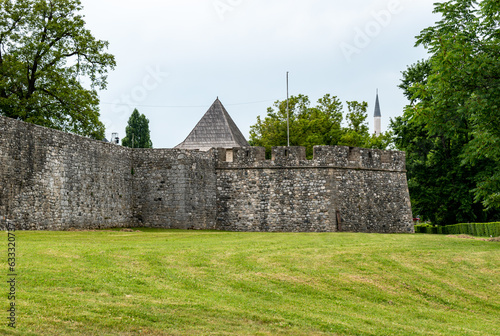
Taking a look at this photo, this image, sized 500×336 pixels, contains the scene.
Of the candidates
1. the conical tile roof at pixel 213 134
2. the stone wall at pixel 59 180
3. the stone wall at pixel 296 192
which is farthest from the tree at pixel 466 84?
the conical tile roof at pixel 213 134

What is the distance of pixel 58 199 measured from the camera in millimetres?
20094

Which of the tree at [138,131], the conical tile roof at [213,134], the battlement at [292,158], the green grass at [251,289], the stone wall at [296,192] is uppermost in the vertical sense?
the tree at [138,131]

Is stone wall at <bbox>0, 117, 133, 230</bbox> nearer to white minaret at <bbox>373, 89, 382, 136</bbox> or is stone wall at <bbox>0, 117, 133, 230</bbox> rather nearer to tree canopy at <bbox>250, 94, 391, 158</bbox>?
tree canopy at <bbox>250, 94, 391, 158</bbox>

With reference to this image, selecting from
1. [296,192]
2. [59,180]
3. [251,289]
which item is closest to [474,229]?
[296,192]

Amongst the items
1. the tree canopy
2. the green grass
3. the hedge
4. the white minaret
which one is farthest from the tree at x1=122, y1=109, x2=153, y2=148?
the green grass

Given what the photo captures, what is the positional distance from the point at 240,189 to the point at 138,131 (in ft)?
138

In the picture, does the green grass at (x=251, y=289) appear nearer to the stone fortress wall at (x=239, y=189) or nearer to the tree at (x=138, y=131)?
the stone fortress wall at (x=239, y=189)

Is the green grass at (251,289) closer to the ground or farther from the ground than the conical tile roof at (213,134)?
closer to the ground

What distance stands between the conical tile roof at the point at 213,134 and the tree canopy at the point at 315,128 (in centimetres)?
897

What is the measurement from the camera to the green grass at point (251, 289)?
335 inches

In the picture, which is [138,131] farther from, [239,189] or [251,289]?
[251,289]

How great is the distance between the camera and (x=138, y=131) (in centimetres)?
6550

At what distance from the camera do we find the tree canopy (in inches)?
1699

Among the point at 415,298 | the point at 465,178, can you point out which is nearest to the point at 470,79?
the point at 415,298
